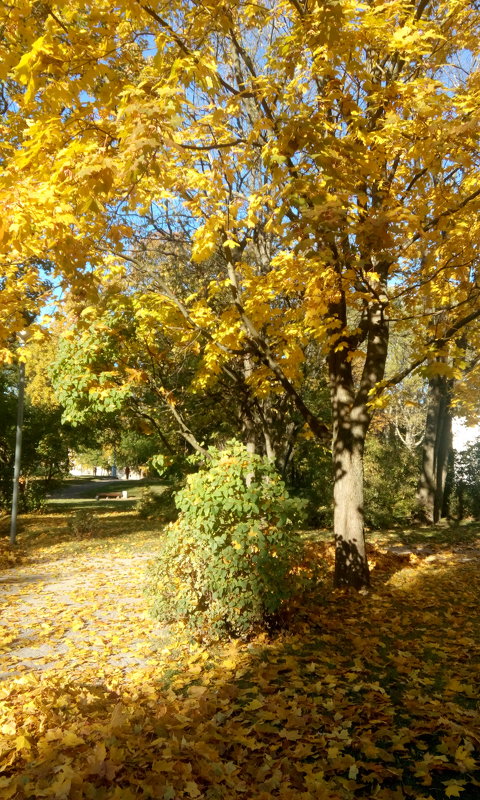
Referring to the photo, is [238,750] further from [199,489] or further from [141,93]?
[141,93]

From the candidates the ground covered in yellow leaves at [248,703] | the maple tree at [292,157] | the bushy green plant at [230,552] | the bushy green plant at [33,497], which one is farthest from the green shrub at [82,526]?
the bushy green plant at [230,552]

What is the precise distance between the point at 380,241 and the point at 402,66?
348cm

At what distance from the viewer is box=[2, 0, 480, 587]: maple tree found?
3.66 meters

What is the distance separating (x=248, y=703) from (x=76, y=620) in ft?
9.68

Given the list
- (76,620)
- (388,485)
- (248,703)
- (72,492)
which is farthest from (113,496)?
(248,703)

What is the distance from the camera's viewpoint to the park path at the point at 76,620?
179 inches

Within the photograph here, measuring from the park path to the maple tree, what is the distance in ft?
8.72

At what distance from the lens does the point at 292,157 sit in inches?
211

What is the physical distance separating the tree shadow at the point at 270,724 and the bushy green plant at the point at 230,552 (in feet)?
1.15

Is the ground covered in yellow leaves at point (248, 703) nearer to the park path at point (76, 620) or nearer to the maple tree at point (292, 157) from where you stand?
the park path at point (76, 620)

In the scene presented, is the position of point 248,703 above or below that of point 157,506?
above

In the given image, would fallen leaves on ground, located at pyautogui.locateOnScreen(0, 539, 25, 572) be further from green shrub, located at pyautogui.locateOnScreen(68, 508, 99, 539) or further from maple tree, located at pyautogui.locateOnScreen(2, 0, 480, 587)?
maple tree, located at pyautogui.locateOnScreen(2, 0, 480, 587)

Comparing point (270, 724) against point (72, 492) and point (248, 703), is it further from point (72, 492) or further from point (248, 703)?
point (72, 492)

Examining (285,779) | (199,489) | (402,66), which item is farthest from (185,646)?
(402,66)
